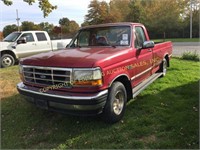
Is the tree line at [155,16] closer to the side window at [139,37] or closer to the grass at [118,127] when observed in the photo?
the side window at [139,37]

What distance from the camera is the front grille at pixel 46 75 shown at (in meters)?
3.83

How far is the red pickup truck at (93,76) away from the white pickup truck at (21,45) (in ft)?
24.2

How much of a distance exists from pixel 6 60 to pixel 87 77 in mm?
8786

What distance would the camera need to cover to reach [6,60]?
37.0 ft

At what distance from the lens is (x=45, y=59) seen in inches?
165

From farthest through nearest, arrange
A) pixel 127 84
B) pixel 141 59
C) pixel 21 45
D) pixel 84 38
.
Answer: pixel 21 45 < pixel 84 38 < pixel 141 59 < pixel 127 84

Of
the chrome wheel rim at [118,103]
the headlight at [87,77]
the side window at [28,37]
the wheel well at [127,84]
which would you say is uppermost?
the side window at [28,37]

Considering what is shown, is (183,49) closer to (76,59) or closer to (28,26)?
(76,59)

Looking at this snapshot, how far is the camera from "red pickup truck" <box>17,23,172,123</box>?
3.72 m

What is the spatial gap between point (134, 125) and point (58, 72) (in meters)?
1.66

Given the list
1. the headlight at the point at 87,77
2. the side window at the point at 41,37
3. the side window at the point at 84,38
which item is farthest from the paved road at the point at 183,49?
the headlight at the point at 87,77

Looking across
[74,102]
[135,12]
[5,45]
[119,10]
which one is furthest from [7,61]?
[119,10]

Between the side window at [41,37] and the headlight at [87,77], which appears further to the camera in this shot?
the side window at [41,37]

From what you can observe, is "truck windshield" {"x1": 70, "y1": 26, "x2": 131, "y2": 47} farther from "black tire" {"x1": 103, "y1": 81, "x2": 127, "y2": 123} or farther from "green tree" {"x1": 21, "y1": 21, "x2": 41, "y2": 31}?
"green tree" {"x1": 21, "y1": 21, "x2": 41, "y2": 31}
